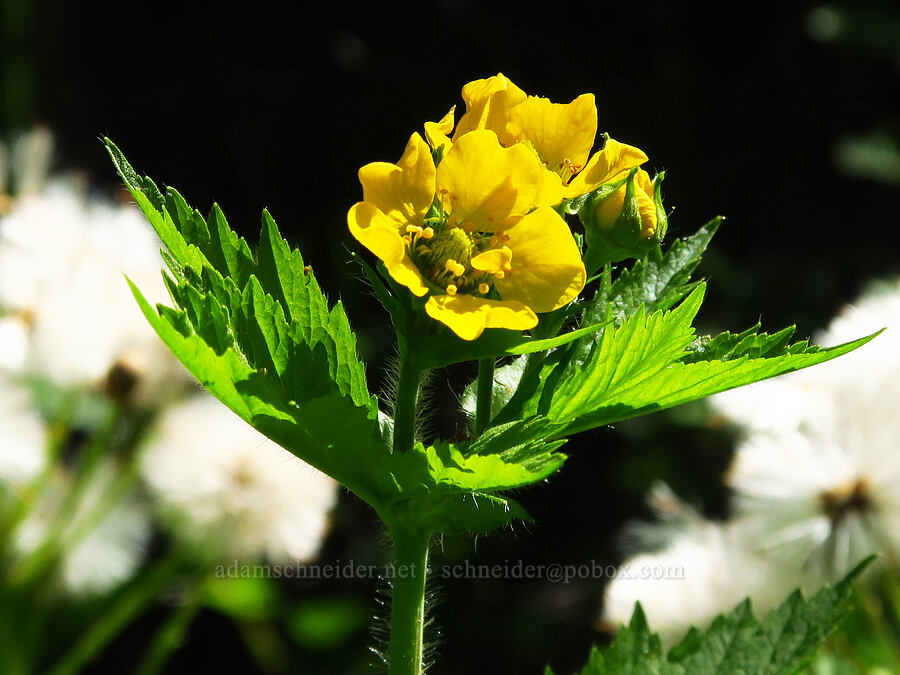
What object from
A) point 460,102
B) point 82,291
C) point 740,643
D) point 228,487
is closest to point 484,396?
point 740,643

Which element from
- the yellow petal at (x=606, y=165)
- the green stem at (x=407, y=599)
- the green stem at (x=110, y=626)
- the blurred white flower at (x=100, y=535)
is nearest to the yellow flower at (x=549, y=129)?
the yellow petal at (x=606, y=165)

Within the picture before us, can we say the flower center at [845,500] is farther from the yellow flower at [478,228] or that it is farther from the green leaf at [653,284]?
the yellow flower at [478,228]

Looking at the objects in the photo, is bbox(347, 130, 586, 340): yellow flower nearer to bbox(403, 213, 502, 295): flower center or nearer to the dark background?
bbox(403, 213, 502, 295): flower center

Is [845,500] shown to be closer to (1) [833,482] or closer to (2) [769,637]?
(1) [833,482]

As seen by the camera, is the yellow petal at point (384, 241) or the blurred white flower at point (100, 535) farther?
the blurred white flower at point (100, 535)

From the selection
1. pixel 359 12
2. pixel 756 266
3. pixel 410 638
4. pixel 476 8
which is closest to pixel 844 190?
pixel 756 266

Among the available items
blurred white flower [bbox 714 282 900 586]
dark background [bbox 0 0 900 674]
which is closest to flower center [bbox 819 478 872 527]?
blurred white flower [bbox 714 282 900 586]

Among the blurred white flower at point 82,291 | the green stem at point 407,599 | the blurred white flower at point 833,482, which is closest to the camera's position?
the green stem at point 407,599

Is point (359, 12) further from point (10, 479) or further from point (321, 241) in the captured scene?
point (10, 479)
